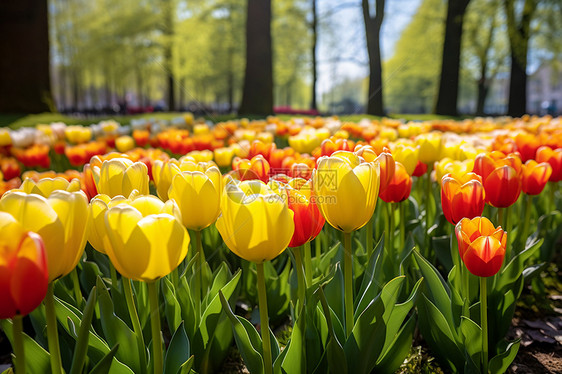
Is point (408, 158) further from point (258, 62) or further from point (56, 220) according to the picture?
point (258, 62)

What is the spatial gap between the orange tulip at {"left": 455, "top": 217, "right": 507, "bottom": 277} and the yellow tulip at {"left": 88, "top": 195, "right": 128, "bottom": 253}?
936 millimetres

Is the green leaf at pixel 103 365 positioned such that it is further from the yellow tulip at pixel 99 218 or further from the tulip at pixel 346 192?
the tulip at pixel 346 192

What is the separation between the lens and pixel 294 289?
180 cm

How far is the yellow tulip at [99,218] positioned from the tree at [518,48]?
15.5 metres

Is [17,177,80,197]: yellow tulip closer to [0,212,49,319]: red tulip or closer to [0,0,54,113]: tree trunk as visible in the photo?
[0,212,49,319]: red tulip

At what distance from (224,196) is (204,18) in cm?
2528

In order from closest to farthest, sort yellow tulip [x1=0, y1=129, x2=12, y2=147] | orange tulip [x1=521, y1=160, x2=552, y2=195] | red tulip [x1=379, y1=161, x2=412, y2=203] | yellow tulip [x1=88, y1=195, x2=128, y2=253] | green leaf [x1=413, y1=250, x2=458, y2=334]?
yellow tulip [x1=88, y1=195, x2=128, y2=253] < green leaf [x1=413, y1=250, x2=458, y2=334] < red tulip [x1=379, y1=161, x2=412, y2=203] < orange tulip [x1=521, y1=160, x2=552, y2=195] < yellow tulip [x1=0, y1=129, x2=12, y2=147]

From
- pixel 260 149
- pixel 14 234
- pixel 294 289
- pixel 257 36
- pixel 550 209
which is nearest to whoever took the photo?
pixel 14 234

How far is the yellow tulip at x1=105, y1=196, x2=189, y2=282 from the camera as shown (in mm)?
988

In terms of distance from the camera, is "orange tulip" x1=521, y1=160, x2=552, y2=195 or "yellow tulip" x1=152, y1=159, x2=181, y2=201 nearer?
"yellow tulip" x1=152, y1=159, x2=181, y2=201

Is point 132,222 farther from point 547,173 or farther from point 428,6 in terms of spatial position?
point 428,6

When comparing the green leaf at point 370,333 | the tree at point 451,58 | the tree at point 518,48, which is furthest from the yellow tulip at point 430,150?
the tree at point 518,48

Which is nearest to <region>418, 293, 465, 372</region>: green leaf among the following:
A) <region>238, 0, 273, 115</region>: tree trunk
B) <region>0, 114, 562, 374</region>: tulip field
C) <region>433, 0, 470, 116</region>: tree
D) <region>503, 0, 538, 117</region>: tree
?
<region>0, 114, 562, 374</region>: tulip field

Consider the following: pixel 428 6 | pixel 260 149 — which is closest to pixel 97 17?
pixel 428 6
